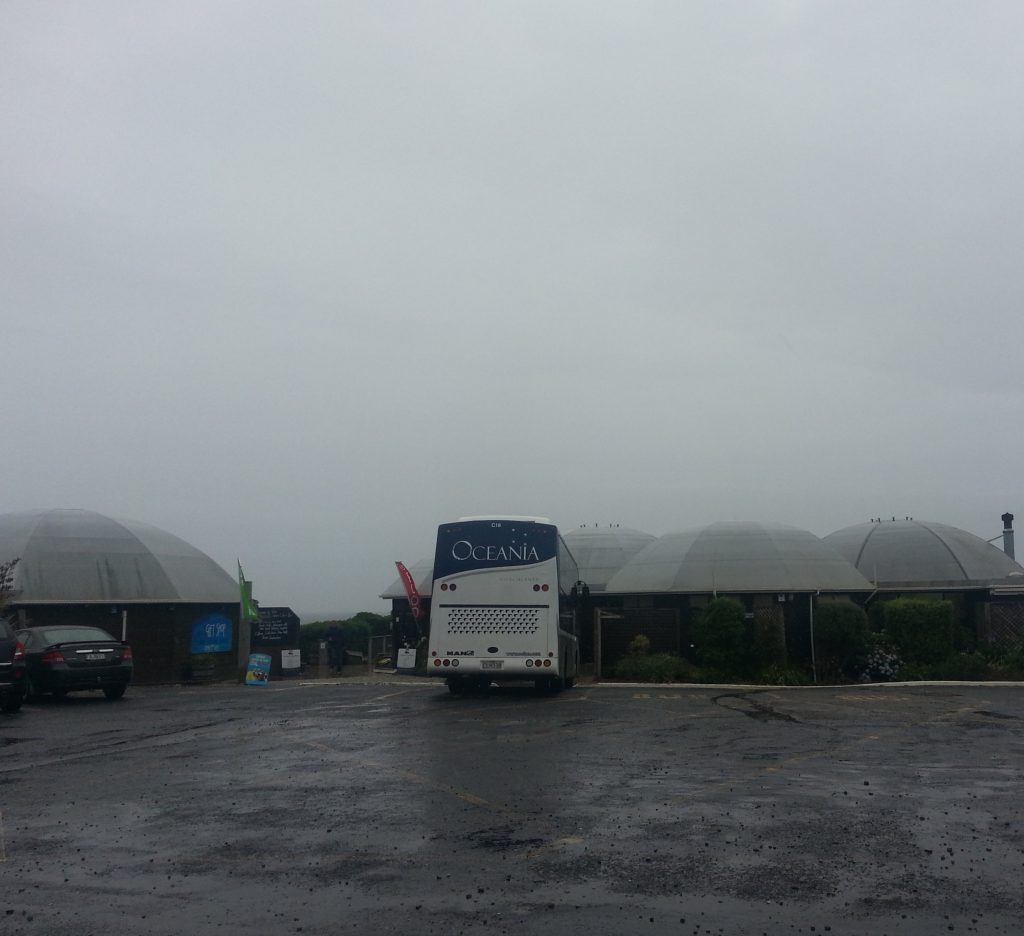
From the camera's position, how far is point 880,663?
28.2 metres

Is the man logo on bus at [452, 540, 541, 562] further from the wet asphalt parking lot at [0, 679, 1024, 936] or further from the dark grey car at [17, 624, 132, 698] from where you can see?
the dark grey car at [17, 624, 132, 698]

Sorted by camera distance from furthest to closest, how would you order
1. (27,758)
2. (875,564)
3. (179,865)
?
(875,564) < (27,758) < (179,865)

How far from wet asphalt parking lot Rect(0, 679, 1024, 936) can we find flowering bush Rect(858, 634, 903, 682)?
12.9 meters

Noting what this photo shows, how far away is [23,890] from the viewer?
6.40 m

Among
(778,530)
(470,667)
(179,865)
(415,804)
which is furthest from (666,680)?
(179,865)

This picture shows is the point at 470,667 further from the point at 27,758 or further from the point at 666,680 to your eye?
the point at 27,758

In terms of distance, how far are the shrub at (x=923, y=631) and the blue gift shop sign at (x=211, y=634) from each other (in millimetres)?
23501

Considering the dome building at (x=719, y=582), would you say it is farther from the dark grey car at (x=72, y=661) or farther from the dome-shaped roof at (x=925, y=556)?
the dark grey car at (x=72, y=661)

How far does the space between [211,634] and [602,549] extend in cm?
2002

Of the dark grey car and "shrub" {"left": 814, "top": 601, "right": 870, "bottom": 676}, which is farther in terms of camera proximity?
"shrub" {"left": 814, "top": 601, "right": 870, "bottom": 676}

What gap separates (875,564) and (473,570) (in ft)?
93.5

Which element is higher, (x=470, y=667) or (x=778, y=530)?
(x=778, y=530)

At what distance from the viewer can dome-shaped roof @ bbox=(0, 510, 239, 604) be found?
34.9m

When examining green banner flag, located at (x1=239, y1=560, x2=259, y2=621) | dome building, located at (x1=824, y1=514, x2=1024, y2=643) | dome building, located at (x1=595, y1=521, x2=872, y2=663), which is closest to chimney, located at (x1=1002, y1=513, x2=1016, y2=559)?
dome building, located at (x1=824, y1=514, x2=1024, y2=643)
